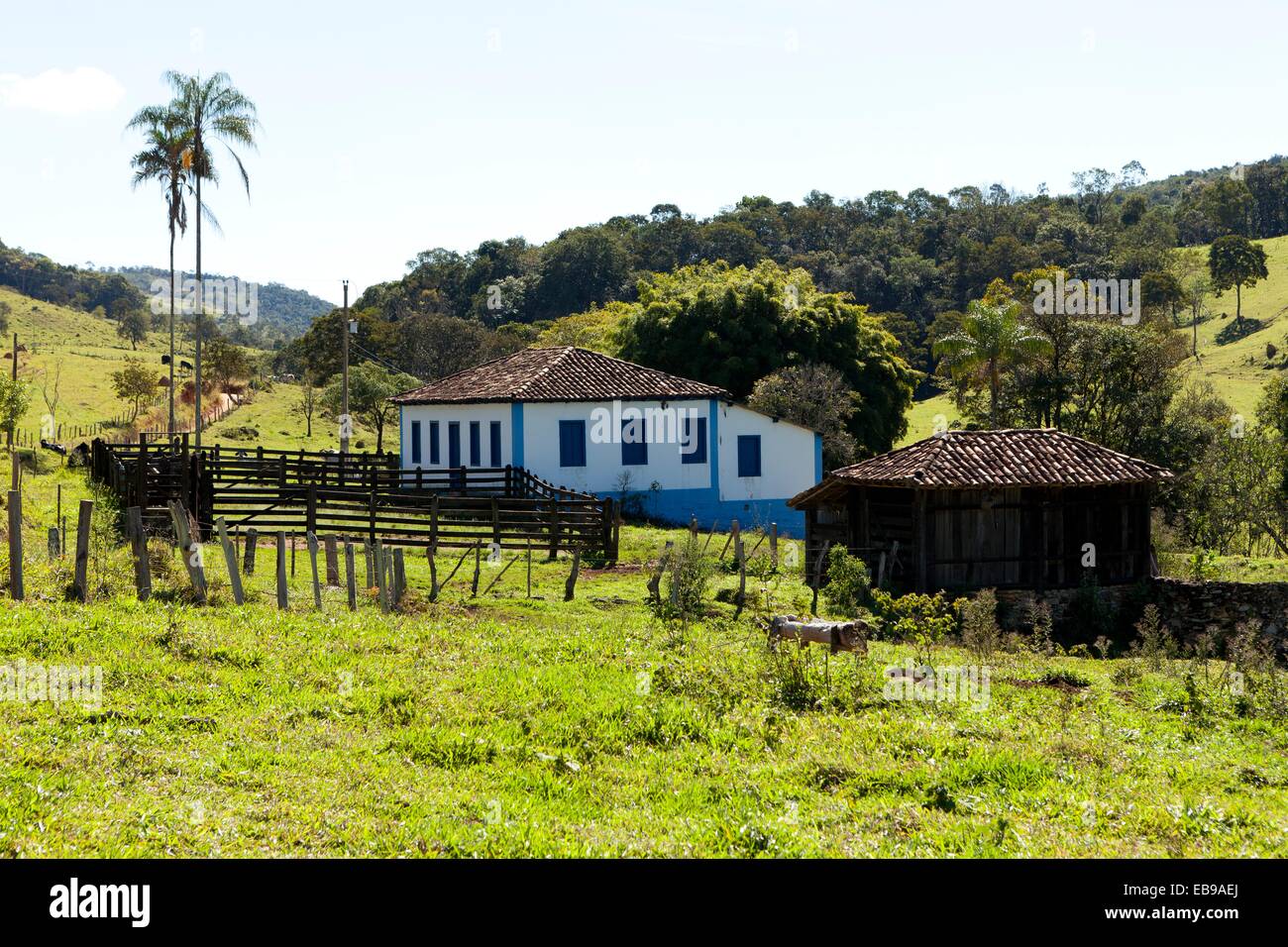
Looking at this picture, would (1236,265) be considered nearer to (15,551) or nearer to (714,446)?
(714,446)

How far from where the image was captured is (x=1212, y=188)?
105 meters

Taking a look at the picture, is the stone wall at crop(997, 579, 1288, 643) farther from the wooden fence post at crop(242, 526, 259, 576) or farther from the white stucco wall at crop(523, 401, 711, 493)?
the white stucco wall at crop(523, 401, 711, 493)

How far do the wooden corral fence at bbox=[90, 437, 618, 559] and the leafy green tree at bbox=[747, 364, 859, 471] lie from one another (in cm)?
1264

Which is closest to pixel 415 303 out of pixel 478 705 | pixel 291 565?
pixel 291 565

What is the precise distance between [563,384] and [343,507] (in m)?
10.1

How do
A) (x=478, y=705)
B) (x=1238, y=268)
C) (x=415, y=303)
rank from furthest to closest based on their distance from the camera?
(x=415, y=303) < (x=1238, y=268) < (x=478, y=705)

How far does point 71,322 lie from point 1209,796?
10741 centimetres

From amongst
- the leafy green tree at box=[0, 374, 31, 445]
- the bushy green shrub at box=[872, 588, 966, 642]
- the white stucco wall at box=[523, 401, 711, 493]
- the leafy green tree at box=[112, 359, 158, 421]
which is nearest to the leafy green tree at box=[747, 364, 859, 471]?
the white stucco wall at box=[523, 401, 711, 493]

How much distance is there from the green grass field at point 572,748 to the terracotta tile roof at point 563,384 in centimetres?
1969

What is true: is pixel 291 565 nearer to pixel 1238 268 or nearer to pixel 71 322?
pixel 1238 268

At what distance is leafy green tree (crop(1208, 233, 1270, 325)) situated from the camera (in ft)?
267

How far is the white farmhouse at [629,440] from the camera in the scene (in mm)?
35844

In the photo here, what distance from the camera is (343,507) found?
28156 mm
